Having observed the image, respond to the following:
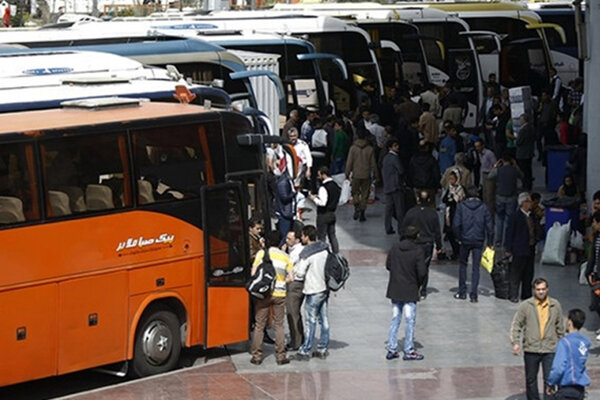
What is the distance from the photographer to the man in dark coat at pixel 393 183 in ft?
79.9

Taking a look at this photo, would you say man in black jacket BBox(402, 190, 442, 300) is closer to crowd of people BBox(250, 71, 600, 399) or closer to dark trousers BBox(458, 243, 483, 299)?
crowd of people BBox(250, 71, 600, 399)

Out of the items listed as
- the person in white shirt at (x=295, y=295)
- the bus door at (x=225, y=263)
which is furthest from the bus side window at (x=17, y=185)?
the person in white shirt at (x=295, y=295)

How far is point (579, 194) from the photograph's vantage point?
2455 centimetres

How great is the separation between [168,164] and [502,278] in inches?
236

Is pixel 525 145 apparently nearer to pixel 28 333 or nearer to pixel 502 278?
pixel 502 278

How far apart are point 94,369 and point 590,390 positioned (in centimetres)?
581

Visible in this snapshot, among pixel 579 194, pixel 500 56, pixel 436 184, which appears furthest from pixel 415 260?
pixel 500 56

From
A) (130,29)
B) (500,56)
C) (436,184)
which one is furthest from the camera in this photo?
(500,56)

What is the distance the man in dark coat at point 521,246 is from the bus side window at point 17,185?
24.0 feet

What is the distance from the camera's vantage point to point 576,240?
23.2 meters

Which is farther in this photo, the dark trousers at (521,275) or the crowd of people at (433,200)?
the dark trousers at (521,275)

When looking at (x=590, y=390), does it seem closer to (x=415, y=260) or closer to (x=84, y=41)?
(x=415, y=260)

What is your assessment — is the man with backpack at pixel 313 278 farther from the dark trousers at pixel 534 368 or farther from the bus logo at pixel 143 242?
the dark trousers at pixel 534 368

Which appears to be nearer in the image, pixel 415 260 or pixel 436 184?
pixel 415 260
